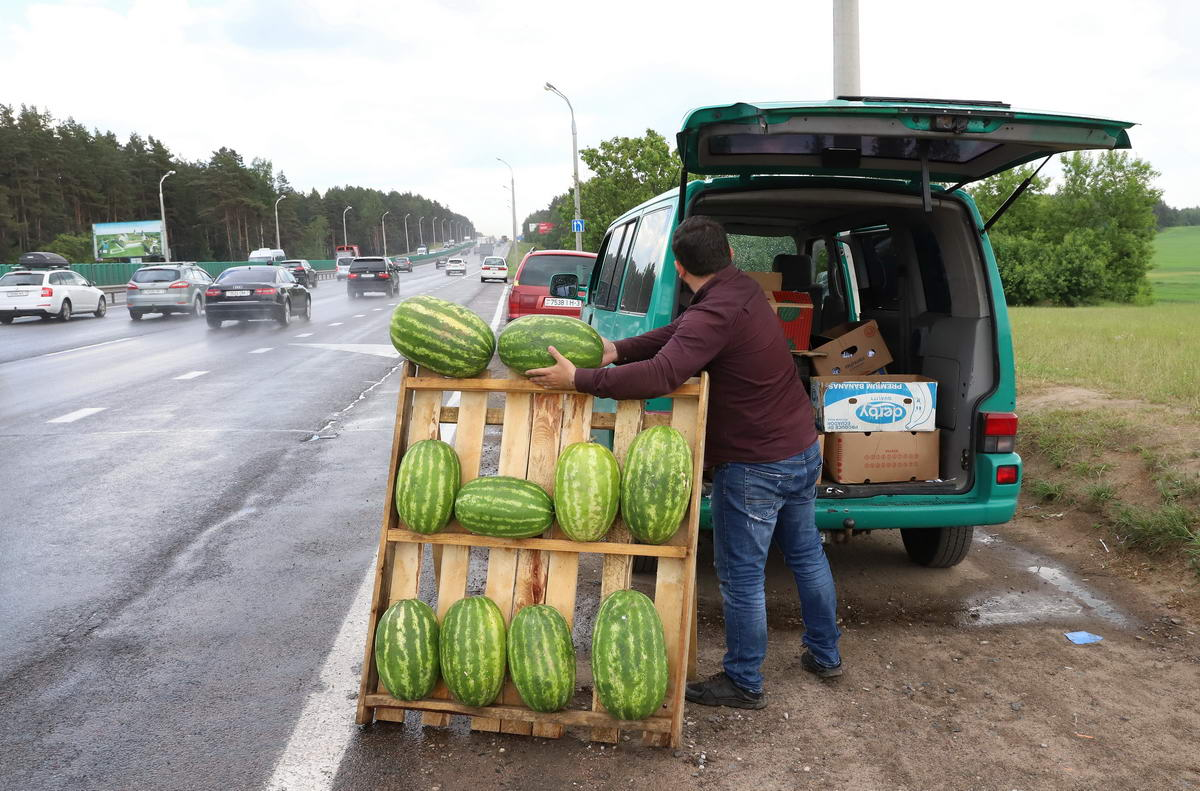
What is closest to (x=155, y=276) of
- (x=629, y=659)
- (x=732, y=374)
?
(x=732, y=374)

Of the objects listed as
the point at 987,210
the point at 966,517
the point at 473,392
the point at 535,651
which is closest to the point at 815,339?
the point at 966,517

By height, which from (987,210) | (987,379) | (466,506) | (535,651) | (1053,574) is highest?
(987,210)

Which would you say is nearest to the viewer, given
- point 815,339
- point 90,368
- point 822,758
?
point 822,758

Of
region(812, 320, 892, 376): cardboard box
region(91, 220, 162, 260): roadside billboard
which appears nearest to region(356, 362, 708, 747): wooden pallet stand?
region(812, 320, 892, 376): cardboard box

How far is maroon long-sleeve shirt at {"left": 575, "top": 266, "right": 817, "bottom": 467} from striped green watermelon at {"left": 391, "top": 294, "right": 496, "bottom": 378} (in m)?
0.47

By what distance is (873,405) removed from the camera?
5086 millimetres

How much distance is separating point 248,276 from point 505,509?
2440 centimetres

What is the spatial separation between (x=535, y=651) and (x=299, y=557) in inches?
111

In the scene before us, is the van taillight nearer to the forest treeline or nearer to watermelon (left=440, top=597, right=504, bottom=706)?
watermelon (left=440, top=597, right=504, bottom=706)

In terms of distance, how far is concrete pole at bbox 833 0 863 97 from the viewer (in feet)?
34.9

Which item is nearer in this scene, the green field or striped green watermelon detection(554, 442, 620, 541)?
striped green watermelon detection(554, 442, 620, 541)

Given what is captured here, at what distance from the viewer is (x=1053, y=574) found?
5.53 meters

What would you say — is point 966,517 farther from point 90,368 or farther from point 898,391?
point 90,368

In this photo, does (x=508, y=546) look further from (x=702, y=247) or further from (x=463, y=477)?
(x=702, y=247)
